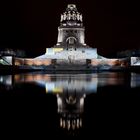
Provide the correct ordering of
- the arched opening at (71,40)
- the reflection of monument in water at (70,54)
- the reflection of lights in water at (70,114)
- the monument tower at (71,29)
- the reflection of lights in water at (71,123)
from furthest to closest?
the arched opening at (71,40) < the monument tower at (71,29) < the reflection of monument in water at (70,54) < the reflection of lights in water at (70,114) < the reflection of lights in water at (71,123)

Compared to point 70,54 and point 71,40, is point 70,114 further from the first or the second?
point 71,40

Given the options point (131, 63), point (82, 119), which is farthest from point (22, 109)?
point (131, 63)

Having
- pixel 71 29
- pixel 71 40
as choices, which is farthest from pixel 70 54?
pixel 71 29

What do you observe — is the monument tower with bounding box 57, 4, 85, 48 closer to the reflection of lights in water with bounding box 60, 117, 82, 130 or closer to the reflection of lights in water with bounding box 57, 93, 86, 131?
the reflection of lights in water with bounding box 57, 93, 86, 131

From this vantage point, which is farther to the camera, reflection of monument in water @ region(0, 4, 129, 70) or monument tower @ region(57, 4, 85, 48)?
monument tower @ region(57, 4, 85, 48)

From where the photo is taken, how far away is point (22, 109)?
6.70m

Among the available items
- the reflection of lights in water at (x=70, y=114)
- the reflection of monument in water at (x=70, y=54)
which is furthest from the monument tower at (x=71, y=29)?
the reflection of lights in water at (x=70, y=114)

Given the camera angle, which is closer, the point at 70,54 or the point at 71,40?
the point at 70,54

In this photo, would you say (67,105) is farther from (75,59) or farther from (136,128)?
(75,59)

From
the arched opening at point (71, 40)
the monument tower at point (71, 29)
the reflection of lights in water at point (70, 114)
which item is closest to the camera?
the reflection of lights in water at point (70, 114)

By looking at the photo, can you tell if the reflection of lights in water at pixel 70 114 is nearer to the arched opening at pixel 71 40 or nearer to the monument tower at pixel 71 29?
the monument tower at pixel 71 29

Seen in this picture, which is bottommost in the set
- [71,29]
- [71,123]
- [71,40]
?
[71,123]

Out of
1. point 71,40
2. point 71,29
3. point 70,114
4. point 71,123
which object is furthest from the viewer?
point 71,40

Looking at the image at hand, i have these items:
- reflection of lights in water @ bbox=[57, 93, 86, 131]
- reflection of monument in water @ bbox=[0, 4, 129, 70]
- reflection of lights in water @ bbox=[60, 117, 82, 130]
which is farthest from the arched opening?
reflection of lights in water @ bbox=[60, 117, 82, 130]
